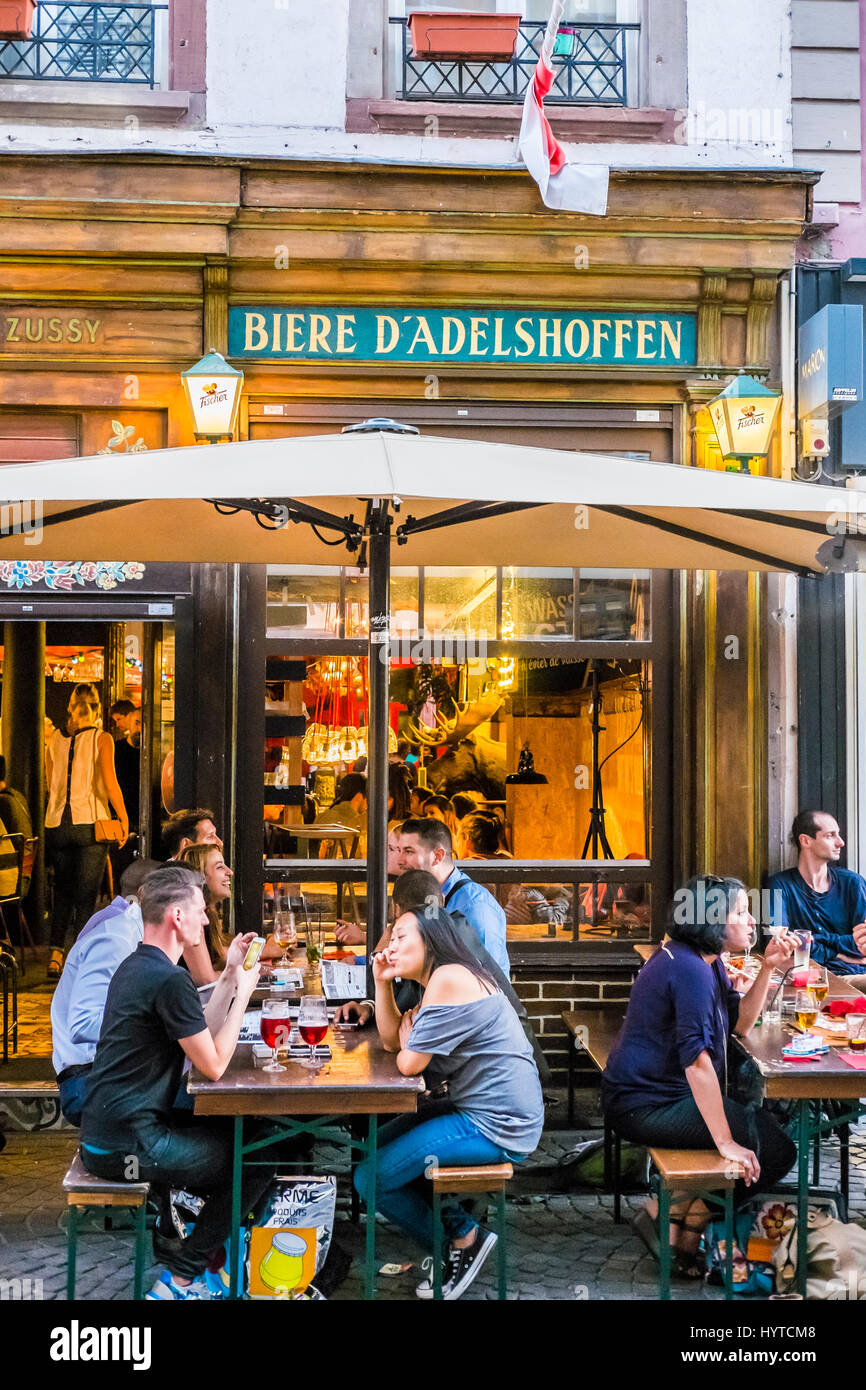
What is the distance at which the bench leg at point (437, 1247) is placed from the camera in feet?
14.4

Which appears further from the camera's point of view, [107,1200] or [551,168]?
[551,168]

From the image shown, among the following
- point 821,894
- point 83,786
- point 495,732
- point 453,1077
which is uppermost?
point 495,732

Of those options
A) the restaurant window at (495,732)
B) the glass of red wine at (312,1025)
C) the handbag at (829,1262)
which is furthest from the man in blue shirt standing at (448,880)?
the restaurant window at (495,732)

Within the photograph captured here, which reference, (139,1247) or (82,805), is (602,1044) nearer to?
(139,1247)

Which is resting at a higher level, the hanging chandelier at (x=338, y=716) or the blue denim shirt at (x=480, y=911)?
the hanging chandelier at (x=338, y=716)

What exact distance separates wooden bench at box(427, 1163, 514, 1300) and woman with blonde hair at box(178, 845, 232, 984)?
1.62 m

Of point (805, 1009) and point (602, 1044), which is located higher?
point (805, 1009)

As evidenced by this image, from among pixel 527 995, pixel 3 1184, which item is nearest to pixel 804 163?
pixel 527 995

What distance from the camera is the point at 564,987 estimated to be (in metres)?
7.24

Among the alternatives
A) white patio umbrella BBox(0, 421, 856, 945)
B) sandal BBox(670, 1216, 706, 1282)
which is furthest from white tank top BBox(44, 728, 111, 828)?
sandal BBox(670, 1216, 706, 1282)

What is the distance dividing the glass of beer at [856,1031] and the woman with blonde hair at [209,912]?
8.91 ft

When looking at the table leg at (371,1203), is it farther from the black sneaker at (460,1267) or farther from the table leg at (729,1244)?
the table leg at (729,1244)

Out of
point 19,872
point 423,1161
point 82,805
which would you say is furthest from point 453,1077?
point 82,805

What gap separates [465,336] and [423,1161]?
4.62m
